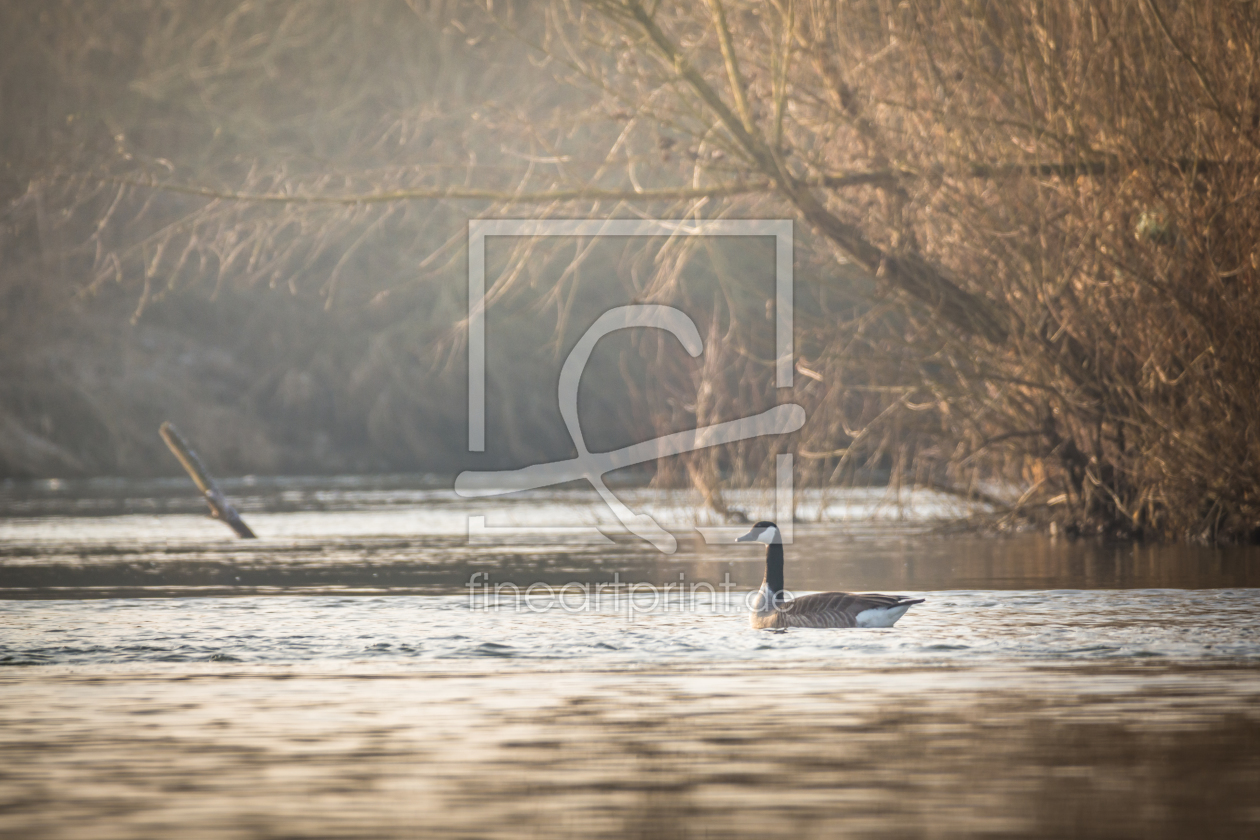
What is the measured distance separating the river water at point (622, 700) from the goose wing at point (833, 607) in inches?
4.4

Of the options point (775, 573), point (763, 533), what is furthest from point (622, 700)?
point (763, 533)

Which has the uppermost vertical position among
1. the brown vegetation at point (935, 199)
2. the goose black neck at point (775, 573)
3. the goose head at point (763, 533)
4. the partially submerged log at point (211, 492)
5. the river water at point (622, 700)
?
the brown vegetation at point (935, 199)

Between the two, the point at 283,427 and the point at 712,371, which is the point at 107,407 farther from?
the point at 712,371

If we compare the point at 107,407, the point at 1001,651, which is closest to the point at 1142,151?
the point at 1001,651

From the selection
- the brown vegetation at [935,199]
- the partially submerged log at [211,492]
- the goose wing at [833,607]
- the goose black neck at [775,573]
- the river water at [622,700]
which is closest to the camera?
the river water at [622,700]

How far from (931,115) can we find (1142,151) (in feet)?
5.58

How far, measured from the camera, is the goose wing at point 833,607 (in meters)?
9.74

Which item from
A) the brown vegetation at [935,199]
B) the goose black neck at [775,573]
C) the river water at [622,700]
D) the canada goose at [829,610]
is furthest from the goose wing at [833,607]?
the brown vegetation at [935,199]

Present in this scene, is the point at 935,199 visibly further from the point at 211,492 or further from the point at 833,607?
the point at 211,492

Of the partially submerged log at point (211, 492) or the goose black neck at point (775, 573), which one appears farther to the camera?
the partially submerged log at point (211, 492)

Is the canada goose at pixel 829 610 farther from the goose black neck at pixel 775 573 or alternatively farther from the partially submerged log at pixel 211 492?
the partially submerged log at pixel 211 492

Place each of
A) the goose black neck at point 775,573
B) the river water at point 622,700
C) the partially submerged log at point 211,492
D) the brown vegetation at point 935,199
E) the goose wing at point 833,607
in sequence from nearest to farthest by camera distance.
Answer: the river water at point 622,700
the goose wing at point 833,607
the goose black neck at point 775,573
the brown vegetation at point 935,199
the partially submerged log at point 211,492

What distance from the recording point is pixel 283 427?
4000 cm

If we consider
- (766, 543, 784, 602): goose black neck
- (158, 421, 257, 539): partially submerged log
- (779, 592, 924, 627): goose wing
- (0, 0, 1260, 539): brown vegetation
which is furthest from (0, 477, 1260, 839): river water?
(158, 421, 257, 539): partially submerged log
